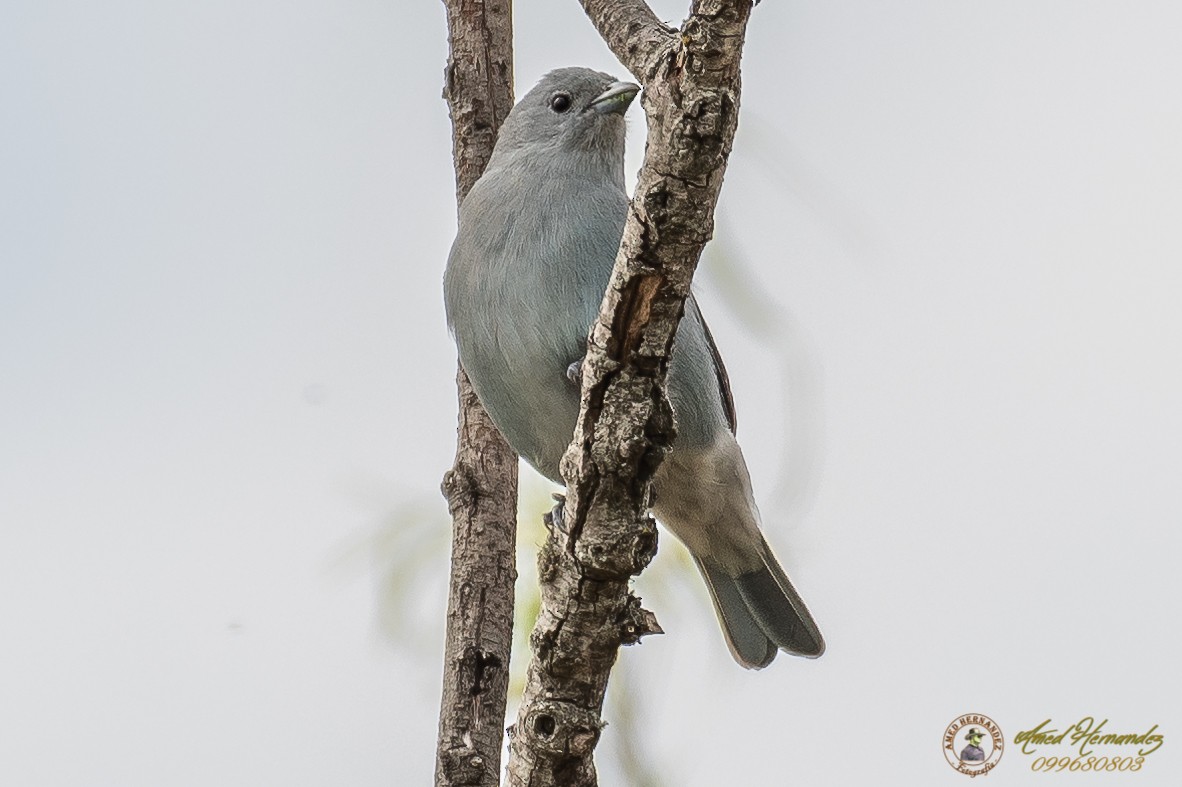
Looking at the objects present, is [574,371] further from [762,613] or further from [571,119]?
[762,613]

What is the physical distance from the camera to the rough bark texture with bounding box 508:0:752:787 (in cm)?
258

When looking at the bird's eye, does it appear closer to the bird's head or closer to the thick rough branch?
the bird's head

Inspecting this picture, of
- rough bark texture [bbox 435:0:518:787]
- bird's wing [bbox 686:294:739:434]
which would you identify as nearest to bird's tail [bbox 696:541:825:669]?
bird's wing [bbox 686:294:739:434]

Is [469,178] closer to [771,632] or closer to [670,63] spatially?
[771,632]

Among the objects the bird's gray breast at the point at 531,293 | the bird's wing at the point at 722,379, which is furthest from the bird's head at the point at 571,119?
the bird's wing at the point at 722,379

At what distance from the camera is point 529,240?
13.9ft

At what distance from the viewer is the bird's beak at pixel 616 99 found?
15.8 feet

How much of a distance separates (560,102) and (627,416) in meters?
2.40

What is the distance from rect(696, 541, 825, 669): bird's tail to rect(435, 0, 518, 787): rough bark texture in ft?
2.89

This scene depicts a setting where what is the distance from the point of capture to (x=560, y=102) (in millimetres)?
4969

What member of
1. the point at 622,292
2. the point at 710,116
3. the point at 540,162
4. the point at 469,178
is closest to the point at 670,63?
the point at 710,116

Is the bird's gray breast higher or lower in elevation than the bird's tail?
higher

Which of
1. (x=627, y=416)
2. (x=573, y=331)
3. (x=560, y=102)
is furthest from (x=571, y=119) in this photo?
(x=627, y=416)

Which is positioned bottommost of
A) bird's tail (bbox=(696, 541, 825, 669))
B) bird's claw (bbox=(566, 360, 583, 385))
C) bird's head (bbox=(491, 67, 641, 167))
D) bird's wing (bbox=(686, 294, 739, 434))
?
bird's tail (bbox=(696, 541, 825, 669))
